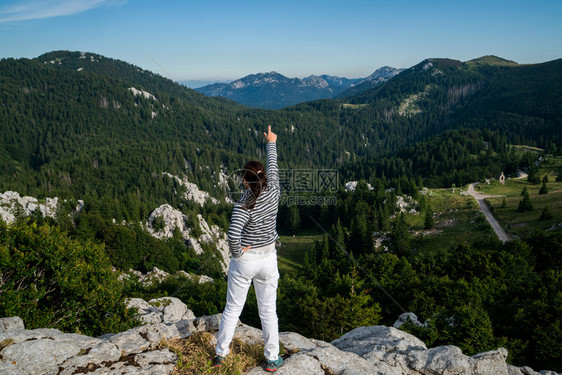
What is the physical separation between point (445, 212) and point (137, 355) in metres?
84.8

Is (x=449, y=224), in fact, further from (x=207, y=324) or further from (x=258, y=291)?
(x=258, y=291)

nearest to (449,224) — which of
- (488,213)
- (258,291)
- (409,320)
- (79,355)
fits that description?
(488,213)

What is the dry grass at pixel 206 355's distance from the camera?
23.7 feet

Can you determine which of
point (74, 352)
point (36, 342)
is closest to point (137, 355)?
point (74, 352)

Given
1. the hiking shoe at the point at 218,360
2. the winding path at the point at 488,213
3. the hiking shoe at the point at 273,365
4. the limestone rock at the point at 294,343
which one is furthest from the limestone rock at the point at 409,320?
the winding path at the point at 488,213

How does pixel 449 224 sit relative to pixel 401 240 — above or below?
above

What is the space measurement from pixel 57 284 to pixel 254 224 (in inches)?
Answer: 721

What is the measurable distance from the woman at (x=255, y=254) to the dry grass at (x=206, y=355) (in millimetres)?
250

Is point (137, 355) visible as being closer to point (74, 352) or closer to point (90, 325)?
point (74, 352)

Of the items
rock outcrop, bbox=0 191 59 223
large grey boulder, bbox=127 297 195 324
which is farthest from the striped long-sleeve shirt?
rock outcrop, bbox=0 191 59 223

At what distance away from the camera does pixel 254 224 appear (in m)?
6.90

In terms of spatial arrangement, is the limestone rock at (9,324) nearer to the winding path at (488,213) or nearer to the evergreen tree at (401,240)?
the evergreen tree at (401,240)

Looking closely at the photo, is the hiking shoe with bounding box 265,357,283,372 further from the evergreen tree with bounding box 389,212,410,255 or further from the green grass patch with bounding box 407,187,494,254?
the evergreen tree with bounding box 389,212,410,255

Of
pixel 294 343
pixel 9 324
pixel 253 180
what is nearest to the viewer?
pixel 253 180
